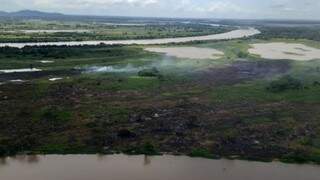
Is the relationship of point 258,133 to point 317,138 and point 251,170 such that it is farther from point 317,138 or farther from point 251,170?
point 251,170

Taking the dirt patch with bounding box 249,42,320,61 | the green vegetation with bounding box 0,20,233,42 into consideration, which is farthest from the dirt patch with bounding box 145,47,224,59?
the green vegetation with bounding box 0,20,233,42

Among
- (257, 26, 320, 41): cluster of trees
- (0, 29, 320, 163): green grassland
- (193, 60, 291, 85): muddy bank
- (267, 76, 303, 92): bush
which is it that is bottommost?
(257, 26, 320, 41): cluster of trees

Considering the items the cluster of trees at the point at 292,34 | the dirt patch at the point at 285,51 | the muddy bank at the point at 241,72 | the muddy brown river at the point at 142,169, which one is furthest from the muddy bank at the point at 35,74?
the cluster of trees at the point at 292,34

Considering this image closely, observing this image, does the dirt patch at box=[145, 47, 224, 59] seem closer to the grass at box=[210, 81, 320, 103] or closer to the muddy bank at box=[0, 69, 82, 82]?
the muddy bank at box=[0, 69, 82, 82]

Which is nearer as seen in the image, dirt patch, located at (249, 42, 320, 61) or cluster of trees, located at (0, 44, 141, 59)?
cluster of trees, located at (0, 44, 141, 59)

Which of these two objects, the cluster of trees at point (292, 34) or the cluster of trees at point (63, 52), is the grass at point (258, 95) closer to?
the cluster of trees at point (63, 52)

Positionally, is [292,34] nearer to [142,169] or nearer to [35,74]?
[35,74]
